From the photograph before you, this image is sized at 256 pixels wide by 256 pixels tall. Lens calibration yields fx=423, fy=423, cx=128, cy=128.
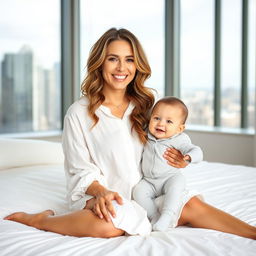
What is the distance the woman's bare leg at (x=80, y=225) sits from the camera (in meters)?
1.52

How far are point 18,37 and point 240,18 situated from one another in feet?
7.63

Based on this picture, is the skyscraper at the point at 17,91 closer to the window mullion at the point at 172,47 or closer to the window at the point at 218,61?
the window mullion at the point at 172,47

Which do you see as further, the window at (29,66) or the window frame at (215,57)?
the window at (29,66)

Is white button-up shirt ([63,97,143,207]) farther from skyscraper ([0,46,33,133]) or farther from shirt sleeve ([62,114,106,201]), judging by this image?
skyscraper ([0,46,33,133])

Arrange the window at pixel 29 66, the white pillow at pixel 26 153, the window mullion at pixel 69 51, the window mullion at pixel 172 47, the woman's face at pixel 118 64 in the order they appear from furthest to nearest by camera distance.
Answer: the window mullion at pixel 69 51
the window mullion at pixel 172 47
the window at pixel 29 66
the white pillow at pixel 26 153
the woman's face at pixel 118 64

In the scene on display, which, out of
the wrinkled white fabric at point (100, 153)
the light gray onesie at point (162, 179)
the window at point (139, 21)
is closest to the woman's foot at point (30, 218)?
the wrinkled white fabric at point (100, 153)

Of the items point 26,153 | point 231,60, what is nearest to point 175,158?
point 26,153

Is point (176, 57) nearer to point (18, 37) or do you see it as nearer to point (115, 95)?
point (18, 37)

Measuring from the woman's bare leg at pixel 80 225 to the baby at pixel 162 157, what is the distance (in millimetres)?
220

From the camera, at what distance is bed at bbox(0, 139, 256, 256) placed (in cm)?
137

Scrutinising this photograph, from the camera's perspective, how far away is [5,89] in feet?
14.7

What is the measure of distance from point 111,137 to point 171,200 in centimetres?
40

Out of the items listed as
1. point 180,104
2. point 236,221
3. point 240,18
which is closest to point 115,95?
point 180,104

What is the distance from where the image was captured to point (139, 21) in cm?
483
